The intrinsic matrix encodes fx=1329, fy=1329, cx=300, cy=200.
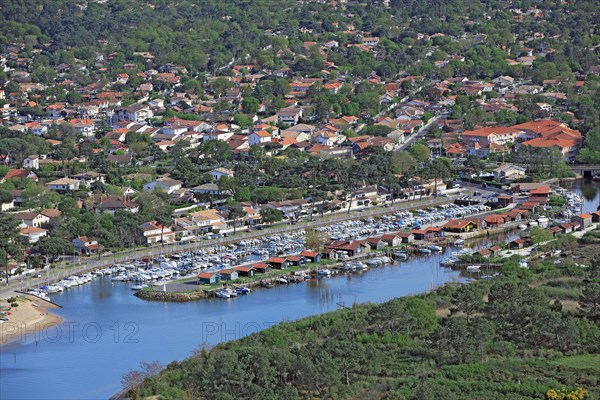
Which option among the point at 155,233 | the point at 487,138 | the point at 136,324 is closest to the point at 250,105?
the point at 487,138

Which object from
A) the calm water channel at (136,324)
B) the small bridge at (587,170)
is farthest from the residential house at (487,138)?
the calm water channel at (136,324)

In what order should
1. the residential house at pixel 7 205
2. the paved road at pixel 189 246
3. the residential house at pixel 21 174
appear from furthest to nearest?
the residential house at pixel 21 174 → the residential house at pixel 7 205 → the paved road at pixel 189 246

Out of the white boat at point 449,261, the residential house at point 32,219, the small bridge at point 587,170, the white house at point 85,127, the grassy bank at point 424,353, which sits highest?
the white house at point 85,127

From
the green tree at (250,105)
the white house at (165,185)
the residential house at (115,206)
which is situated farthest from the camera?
the green tree at (250,105)

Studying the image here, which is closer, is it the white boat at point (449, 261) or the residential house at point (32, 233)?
the white boat at point (449, 261)

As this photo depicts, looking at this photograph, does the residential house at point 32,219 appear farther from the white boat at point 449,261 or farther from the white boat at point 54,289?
the white boat at point 449,261

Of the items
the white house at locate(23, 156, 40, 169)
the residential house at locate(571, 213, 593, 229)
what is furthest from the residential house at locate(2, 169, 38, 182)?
the residential house at locate(571, 213, 593, 229)

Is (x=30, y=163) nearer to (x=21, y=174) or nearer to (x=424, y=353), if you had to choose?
(x=21, y=174)
